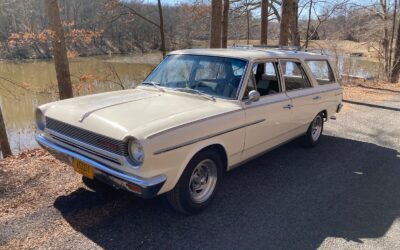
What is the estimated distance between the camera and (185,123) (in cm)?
341

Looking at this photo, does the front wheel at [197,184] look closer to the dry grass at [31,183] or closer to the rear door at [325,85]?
the dry grass at [31,183]

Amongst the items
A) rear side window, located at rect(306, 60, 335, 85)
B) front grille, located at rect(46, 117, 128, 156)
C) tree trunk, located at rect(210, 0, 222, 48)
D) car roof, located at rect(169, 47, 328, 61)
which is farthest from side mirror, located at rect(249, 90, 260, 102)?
tree trunk, located at rect(210, 0, 222, 48)

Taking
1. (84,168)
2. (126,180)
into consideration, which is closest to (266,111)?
(126,180)

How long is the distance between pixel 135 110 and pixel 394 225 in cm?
309

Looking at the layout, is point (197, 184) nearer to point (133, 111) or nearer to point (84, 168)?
point (133, 111)

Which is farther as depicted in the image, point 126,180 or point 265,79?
point 265,79

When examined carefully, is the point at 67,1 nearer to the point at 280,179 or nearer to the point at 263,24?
the point at 263,24

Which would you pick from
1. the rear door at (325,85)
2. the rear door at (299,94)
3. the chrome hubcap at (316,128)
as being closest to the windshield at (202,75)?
the rear door at (299,94)

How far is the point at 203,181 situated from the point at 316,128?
3271mm

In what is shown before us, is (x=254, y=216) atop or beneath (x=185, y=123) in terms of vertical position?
beneath

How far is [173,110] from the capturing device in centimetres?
370

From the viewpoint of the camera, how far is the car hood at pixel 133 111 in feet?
10.6

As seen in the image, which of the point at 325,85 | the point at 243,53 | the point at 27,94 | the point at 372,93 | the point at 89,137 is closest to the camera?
the point at 89,137

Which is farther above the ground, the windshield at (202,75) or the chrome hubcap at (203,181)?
the windshield at (202,75)
